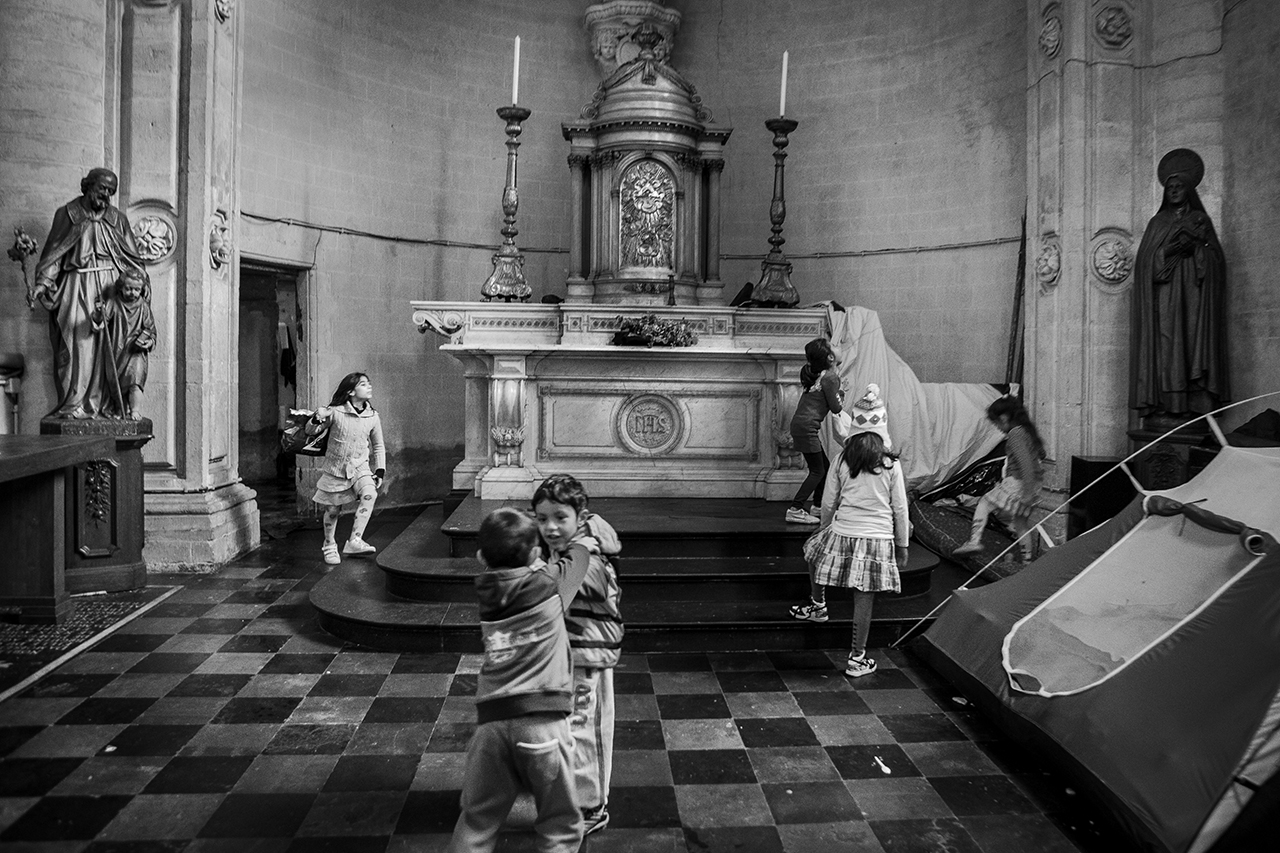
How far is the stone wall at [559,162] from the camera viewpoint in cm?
982

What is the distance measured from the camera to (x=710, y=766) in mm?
3908

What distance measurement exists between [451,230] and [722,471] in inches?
188

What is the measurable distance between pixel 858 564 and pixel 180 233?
579cm

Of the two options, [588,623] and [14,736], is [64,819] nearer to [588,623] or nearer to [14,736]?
[14,736]

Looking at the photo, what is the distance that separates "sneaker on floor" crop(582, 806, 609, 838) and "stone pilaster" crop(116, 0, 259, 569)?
5.00 metres

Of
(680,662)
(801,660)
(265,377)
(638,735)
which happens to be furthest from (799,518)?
(265,377)

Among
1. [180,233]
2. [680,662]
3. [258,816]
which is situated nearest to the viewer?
[258,816]

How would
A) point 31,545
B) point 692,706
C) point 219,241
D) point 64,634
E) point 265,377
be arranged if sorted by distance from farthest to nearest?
1. point 265,377
2. point 219,241
3. point 31,545
4. point 64,634
5. point 692,706

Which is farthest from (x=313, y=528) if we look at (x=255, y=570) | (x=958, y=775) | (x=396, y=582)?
(x=958, y=775)

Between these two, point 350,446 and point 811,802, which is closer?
point 811,802

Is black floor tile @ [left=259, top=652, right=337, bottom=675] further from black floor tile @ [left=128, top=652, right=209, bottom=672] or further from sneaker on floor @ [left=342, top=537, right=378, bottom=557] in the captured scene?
sneaker on floor @ [left=342, top=537, right=378, bottom=557]

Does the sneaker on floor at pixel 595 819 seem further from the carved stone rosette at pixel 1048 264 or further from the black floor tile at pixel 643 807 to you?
the carved stone rosette at pixel 1048 264

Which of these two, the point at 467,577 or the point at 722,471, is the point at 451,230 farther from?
the point at 467,577

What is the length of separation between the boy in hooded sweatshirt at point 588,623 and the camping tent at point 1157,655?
1.82 meters
